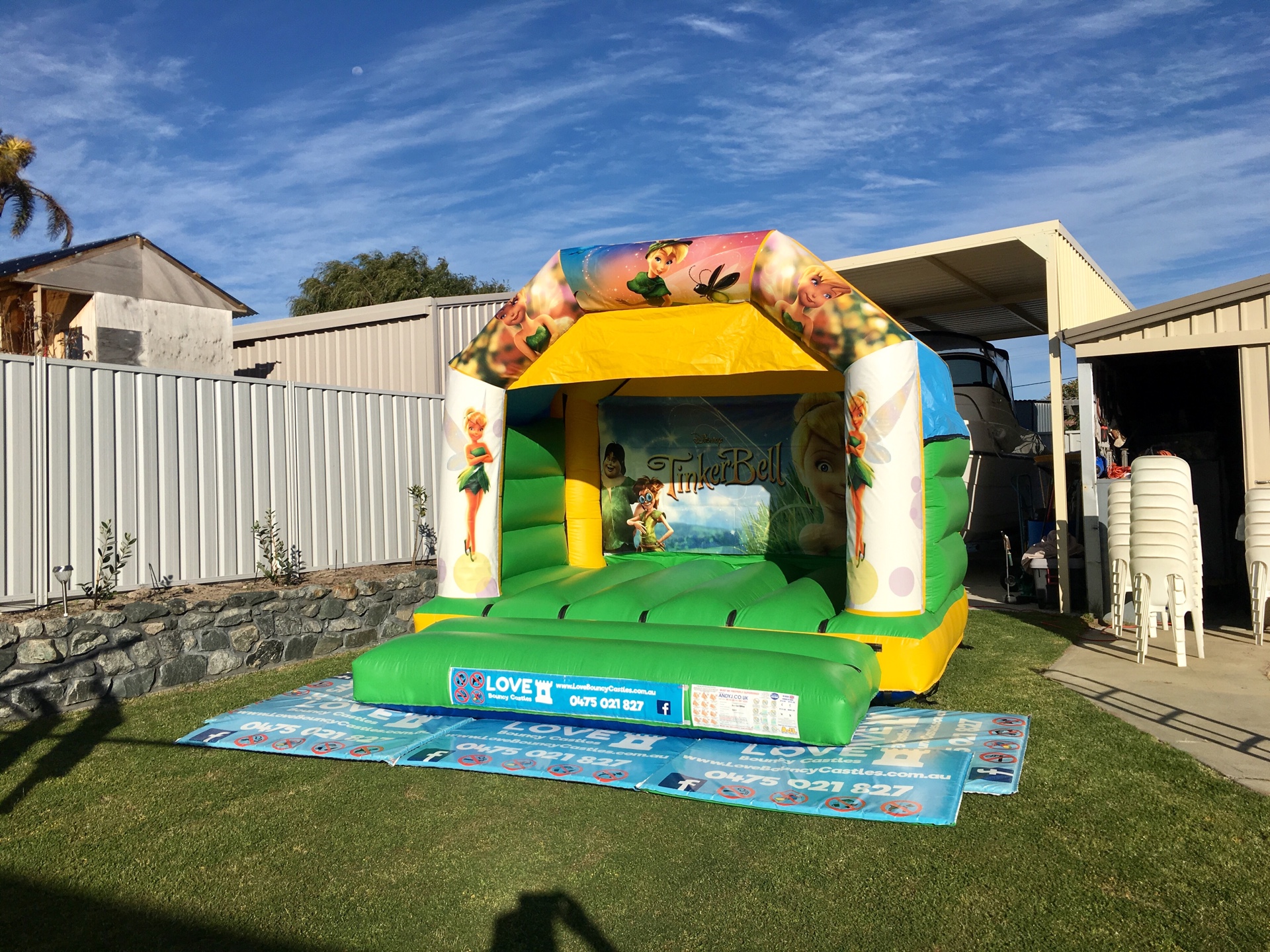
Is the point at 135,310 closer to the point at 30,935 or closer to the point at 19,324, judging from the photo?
the point at 19,324

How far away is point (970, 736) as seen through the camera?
4613 millimetres

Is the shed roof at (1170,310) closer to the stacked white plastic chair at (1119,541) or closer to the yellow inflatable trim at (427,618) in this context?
the stacked white plastic chair at (1119,541)

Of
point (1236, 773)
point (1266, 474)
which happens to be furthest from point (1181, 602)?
point (1236, 773)

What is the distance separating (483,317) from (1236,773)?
9101 millimetres

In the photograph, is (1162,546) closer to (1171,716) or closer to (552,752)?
(1171,716)

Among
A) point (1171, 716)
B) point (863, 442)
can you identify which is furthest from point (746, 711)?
point (1171, 716)

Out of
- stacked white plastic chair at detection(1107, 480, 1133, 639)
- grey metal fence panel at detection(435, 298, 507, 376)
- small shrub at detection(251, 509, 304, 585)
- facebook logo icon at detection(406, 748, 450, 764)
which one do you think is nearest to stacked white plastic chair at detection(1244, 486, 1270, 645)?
stacked white plastic chair at detection(1107, 480, 1133, 639)

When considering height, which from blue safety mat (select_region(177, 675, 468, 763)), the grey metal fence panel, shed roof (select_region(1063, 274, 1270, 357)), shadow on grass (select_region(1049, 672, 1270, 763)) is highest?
the grey metal fence panel

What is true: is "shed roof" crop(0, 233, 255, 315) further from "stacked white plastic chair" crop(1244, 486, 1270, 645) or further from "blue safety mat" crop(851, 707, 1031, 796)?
"stacked white plastic chair" crop(1244, 486, 1270, 645)

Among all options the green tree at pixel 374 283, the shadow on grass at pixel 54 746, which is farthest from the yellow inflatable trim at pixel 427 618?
the green tree at pixel 374 283

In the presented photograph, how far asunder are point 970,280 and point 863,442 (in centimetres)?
565

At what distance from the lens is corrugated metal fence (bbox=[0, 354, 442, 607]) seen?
5750 mm

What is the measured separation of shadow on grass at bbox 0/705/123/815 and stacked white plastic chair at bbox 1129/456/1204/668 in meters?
6.39

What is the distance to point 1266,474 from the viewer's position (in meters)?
7.34
